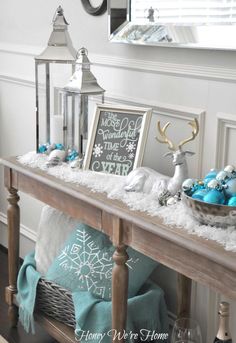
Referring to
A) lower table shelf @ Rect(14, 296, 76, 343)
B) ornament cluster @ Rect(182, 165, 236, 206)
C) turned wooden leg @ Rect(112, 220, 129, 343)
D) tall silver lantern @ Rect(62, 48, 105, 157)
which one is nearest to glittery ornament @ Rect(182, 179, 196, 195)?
ornament cluster @ Rect(182, 165, 236, 206)

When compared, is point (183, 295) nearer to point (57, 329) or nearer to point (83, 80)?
point (57, 329)

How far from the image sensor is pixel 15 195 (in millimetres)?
2463

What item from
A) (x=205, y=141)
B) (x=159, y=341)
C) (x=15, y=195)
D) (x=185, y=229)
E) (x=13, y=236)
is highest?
(x=205, y=141)

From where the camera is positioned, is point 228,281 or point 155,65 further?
point 155,65

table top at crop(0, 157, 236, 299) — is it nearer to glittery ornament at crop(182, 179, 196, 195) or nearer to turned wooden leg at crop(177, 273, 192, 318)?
glittery ornament at crop(182, 179, 196, 195)

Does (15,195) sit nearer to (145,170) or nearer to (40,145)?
(40,145)

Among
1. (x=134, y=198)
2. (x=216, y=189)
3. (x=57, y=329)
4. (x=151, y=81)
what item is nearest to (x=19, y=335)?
(x=57, y=329)

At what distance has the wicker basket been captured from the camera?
2186 millimetres

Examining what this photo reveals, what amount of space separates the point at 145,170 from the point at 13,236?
2.84ft

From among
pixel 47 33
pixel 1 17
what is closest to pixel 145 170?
pixel 47 33

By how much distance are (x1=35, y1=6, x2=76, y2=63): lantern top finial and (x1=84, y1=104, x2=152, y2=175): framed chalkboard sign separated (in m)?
0.31

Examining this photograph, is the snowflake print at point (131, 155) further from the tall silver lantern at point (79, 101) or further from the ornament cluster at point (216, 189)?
the ornament cluster at point (216, 189)

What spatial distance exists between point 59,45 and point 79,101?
271 millimetres

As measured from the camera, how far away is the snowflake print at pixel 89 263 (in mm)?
2146
